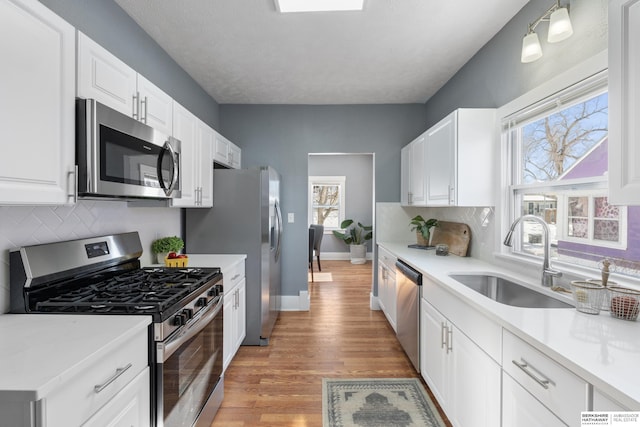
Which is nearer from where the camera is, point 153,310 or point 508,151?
point 153,310

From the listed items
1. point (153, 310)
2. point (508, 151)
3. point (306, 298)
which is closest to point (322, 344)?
point (306, 298)

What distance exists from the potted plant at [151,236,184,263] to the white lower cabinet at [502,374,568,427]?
7.41 ft

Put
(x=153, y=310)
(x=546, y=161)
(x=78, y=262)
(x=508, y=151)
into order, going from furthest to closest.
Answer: (x=508, y=151), (x=546, y=161), (x=78, y=262), (x=153, y=310)

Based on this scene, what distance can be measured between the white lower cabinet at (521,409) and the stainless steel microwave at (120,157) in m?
1.81

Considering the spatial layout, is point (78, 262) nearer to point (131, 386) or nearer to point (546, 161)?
point (131, 386)

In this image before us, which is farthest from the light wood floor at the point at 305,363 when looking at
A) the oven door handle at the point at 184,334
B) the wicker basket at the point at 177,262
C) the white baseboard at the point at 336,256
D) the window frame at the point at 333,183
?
the window frame at the point at 333,183

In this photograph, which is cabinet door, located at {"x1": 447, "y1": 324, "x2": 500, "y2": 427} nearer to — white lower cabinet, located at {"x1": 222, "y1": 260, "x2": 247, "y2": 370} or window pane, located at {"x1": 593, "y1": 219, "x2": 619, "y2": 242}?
window pane, located at {"x1": 593, "y1": 219, "x2": 619, "y2": 242}

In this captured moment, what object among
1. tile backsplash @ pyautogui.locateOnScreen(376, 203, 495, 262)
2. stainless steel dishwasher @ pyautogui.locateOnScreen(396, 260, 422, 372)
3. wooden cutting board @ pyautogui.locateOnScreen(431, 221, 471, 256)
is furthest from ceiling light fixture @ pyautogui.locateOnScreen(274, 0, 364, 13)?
wooden cutting board @ pyautogui.locateOnScreen(431, 221, 471, 256)

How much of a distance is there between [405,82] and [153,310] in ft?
10.1

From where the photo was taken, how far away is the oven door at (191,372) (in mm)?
1276

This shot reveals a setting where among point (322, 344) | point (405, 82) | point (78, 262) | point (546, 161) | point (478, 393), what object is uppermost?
point (405, 82)

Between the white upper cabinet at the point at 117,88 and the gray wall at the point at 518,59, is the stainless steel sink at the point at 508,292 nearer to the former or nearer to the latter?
the gray wall at the point at 518,59

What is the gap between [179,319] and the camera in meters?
1.40

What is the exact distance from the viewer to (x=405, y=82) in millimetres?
3236
